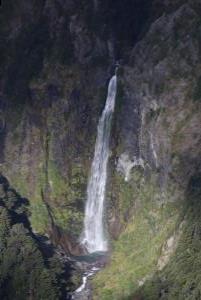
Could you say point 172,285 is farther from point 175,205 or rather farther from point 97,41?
point 97,41

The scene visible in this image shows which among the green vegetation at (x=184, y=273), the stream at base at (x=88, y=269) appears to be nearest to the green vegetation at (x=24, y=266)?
the stream at base at (x=88, y=269)

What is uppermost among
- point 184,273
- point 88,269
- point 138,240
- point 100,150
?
point 100,150

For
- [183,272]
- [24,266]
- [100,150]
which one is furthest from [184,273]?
[100,150]

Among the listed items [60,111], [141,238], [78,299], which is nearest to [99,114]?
[60,111]

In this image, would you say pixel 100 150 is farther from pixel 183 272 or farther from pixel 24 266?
pixel 183 272

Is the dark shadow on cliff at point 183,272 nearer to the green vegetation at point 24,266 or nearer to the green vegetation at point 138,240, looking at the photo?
the green vegetation at point 138,240

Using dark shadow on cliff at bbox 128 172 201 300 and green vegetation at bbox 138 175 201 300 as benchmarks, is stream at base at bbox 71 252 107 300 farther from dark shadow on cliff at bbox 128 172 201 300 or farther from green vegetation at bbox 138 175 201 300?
green vegetation at bbox 138 175 201 300
